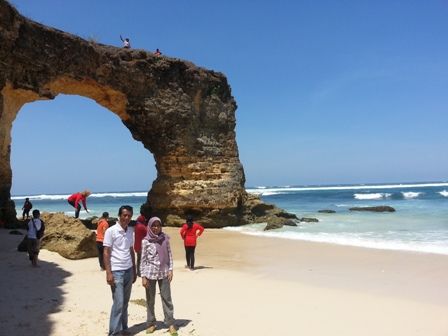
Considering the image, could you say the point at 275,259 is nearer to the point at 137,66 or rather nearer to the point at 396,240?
the point at 396,240

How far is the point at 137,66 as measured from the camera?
2197 cm

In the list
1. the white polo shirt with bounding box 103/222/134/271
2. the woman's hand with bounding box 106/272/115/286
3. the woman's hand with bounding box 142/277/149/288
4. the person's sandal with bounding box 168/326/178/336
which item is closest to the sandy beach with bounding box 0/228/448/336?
the person's sandal with bounding box 168/326/178/336

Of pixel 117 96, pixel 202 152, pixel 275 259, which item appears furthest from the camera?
pixel 202 152

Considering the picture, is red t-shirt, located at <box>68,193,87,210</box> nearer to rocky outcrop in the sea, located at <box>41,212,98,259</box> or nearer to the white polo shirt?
rocky outcrop in the sea, located at <box>41,212,98,259</box>

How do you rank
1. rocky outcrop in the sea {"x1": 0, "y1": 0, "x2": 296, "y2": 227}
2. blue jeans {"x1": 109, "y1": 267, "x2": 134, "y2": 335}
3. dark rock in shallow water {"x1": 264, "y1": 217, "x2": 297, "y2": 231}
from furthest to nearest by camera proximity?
dark rock in shallow water {"x1": 264, "y1": 217, "x2": 297, "y2": 231}, rocky outcrop in the sea {"x1": 0, "y1": 0, "x2": 296, "y2": 227}, blue jeans {"x1": 109, "y1": 267, "x2": 134, "y2": 335}

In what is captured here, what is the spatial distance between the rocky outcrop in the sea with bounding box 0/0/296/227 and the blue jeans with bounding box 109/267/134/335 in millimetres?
14757

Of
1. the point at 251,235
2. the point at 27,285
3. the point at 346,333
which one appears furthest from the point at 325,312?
the point at 251,235

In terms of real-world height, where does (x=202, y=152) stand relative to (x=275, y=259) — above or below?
above

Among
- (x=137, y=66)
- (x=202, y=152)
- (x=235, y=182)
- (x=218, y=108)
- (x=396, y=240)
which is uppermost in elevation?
(x=137, y=66)

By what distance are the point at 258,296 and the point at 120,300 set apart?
9.39 ft

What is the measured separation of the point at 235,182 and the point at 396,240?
10.3 metres

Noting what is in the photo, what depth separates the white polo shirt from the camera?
5289 mm

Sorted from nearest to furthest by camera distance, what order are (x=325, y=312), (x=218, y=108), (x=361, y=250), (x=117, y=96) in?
(x=325, y=312) → (x=361, y=250) → (x=117, y=96) → (x=218, y=108)

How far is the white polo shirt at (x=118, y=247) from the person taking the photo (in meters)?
5.29
